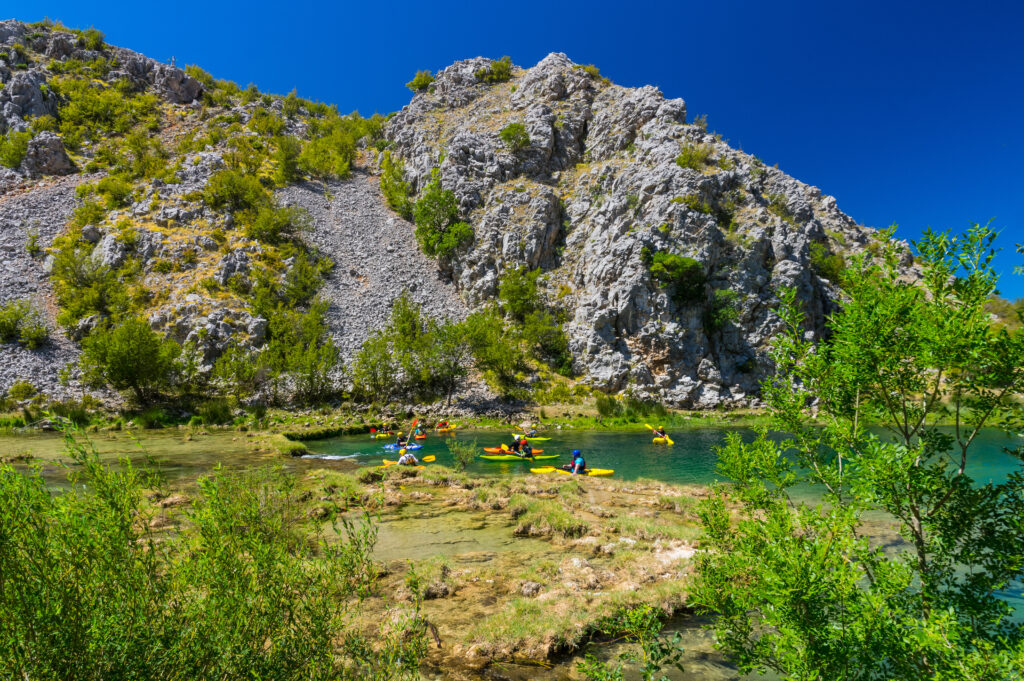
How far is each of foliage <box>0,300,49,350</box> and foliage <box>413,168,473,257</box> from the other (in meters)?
44.8

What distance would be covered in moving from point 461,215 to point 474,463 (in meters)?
52.0

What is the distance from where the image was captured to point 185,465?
2391 cm

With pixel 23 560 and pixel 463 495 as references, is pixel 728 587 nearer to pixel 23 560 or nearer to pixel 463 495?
pixel 23 560

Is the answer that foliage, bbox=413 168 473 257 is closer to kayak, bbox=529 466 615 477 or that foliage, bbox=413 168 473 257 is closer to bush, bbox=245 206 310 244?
bush, bbox=245 206 310 244

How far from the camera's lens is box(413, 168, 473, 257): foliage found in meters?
68.3

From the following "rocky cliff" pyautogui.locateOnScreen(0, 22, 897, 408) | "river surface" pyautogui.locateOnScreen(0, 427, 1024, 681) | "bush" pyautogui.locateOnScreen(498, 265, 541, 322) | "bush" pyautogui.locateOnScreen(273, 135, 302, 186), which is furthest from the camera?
"bush" pyautogui.locateOnScreen(273, 135, 302, 186)

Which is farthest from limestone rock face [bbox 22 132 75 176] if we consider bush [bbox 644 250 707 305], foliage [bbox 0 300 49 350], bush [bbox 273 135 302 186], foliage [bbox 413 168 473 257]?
bush [bbox 644 250 707 305]

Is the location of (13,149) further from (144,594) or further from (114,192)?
(144,594)

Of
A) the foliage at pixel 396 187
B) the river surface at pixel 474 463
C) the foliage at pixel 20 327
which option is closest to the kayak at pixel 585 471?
the river surface at pixel 474 463

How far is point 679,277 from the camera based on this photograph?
5519cm

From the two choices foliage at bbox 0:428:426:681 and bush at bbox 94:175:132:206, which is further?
bush at bbox 94:175:132:206

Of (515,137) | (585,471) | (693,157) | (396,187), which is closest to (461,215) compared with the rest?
(396,187)

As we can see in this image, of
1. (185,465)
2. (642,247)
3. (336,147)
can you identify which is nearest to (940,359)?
(185,465)

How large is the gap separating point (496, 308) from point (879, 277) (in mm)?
56326
